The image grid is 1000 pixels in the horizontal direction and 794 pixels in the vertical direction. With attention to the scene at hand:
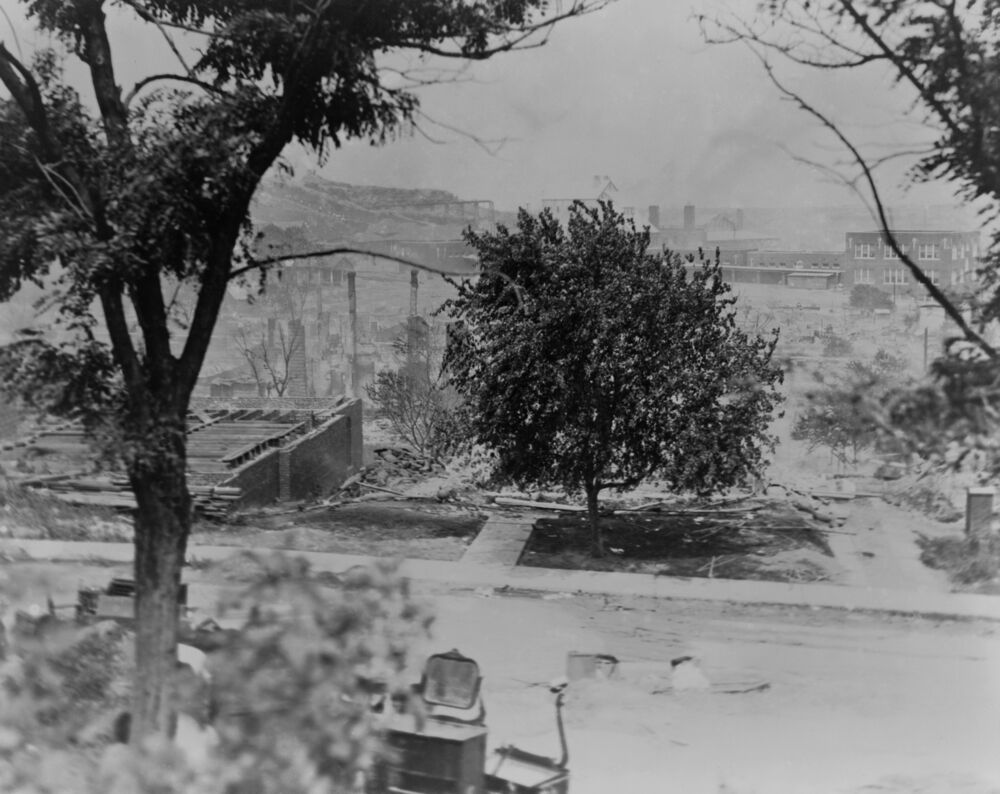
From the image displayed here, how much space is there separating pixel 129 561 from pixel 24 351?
36.7 inches

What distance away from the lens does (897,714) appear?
3.58 meters

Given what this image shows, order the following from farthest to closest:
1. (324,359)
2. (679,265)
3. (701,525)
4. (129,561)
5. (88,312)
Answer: (324,359) < (679,265) < (701,525) < (129,561) < (88,312)

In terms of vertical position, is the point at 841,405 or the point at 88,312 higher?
the point at 88,312

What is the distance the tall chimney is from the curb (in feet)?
5.05

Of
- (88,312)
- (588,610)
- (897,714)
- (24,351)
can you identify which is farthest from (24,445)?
(897,714)

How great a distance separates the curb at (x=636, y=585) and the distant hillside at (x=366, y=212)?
1360mm

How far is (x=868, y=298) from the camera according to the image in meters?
3.73

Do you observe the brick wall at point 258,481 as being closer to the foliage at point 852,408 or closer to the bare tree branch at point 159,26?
the bare tree branch at point 159,26

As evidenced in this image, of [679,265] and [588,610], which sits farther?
[679,265]

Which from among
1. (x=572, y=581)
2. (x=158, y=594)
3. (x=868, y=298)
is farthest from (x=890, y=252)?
(x=158, y=594)

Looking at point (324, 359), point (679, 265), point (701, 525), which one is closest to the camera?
point (701, 525)

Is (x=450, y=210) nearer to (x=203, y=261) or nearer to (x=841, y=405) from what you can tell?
(x=203, y=261)

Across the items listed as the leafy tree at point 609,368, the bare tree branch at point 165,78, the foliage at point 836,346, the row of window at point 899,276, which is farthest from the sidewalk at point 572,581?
the bare tree branch at point 165,78

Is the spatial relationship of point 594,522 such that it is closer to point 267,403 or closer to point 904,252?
point 904,252
